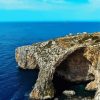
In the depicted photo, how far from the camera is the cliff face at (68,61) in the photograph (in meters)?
69.1

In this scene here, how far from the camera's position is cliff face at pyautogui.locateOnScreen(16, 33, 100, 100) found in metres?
69.1

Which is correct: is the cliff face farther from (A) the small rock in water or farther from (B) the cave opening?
(A) the small rock in water

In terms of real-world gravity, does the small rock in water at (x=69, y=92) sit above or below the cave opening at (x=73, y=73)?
below

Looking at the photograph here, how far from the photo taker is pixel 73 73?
259ft

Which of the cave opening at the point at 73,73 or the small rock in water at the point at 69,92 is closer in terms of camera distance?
the small rock in water at the point at 69,92

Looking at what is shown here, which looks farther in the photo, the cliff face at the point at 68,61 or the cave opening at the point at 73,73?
the cave opening at the point at 73,73

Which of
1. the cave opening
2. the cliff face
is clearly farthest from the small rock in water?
the cave opening

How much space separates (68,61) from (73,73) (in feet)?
10.9

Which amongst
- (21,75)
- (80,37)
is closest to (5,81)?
(21,75)

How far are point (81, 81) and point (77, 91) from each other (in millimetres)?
7007

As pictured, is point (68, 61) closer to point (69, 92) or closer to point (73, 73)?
point (73, 73)

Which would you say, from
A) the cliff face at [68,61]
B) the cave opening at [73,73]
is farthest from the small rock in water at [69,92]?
the cave opening at [73,73]

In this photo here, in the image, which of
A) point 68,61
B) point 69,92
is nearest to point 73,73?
point 68,61

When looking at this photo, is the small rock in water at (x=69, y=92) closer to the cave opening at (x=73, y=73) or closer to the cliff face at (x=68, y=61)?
the cliff face at (x=68, y=61)
